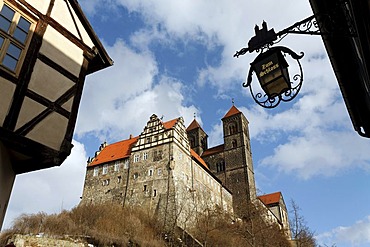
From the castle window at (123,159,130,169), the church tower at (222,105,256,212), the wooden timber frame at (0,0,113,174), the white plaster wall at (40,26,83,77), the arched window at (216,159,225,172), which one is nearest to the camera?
the wooden timber frame at (0,0,113,174)

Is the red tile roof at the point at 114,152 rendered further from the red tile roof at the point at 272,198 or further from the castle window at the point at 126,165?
the red tile roof at the point at 272,198

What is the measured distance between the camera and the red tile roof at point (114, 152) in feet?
136

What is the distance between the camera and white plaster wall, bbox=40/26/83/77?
25.1 feet

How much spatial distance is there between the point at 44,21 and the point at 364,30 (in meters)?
6.84

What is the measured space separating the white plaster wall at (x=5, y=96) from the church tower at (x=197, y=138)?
192 feet

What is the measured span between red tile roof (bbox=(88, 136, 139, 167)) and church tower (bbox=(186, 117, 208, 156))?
22075 mm

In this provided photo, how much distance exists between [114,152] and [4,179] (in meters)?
37.4

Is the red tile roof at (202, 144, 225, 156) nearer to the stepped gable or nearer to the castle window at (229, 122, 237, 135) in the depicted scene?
the castle window at (229, 122, 237, 135)

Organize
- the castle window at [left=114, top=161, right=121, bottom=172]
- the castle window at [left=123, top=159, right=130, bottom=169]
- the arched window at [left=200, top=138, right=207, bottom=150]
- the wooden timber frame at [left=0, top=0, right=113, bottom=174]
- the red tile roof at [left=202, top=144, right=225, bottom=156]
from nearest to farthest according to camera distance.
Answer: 1. the wooden timber frame at [left=0, top=0, right=113, bottom=174]
2. the castle window at [left=123, top=159, right=130, bottom=169]
3. the castle window at [left=114, top=161, right=121, bottom=172]
4. the red tile roof at [left=202, top=144, right=225, bottom=156]
5. the arched window at [left=200, top=138, right=207, bottom=150]

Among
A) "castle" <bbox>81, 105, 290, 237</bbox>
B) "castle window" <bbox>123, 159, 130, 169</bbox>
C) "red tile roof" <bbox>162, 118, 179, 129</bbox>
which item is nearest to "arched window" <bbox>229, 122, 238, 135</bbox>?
"castle" <bbox>81, 105, 290, 237</bbox>

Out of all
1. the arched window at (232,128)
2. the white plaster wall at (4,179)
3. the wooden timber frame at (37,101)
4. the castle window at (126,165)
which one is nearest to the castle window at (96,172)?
the castle window at (126,165)

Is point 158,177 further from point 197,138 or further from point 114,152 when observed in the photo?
point 197,138

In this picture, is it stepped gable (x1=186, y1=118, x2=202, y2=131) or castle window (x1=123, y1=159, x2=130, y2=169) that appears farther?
stepped gable (x1=186, y1=118, x2=202, y2=131)

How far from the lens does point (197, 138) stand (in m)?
66.9
